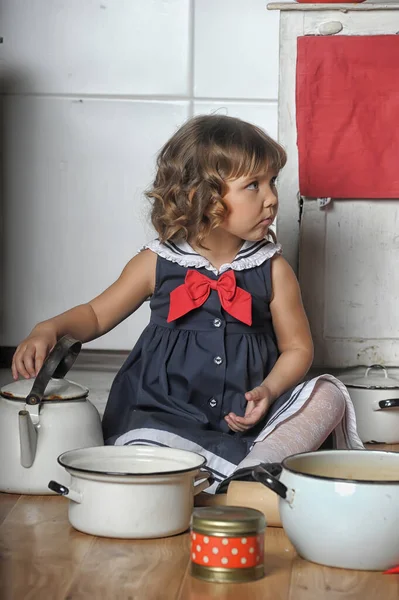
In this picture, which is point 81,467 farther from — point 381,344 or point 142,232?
point 142,232

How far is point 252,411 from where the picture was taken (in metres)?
1.48

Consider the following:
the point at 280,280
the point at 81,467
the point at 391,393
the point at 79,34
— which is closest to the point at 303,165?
the point at 280,280

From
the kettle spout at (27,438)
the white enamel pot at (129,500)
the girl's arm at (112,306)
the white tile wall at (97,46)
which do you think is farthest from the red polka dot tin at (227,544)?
the white tile wall at (97,46)

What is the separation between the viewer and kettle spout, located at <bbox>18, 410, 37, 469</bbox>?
1313mm

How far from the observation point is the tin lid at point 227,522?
0.97m

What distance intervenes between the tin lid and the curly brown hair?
26.3 inches

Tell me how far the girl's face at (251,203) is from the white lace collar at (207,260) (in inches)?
2.3

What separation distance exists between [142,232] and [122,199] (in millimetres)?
94

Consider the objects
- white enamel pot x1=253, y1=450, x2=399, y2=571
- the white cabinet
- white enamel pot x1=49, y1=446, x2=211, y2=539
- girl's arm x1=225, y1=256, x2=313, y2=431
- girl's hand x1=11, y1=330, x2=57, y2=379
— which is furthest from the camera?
the white cabinet

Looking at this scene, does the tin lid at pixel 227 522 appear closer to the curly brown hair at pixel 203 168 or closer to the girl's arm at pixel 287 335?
the girl's arm at pixel 287 335

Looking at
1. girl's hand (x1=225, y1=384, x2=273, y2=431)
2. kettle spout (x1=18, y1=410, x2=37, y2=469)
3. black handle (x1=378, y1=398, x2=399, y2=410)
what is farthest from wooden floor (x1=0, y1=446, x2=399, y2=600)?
black handle (x1=378, y1=398, x2=399, y2=410)

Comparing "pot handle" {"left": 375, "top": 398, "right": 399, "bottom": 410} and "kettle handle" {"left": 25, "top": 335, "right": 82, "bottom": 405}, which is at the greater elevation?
"kettle handle" {"left": 25, "top": 335, "right": 82, "bottom": 405}

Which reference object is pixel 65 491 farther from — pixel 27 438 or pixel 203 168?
pixel 203 168

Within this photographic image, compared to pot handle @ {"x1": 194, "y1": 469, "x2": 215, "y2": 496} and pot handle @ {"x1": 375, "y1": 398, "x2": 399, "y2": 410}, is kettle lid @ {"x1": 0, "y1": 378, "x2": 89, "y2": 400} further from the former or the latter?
pot handle @ {"x1": 375, "y1": 398, "x2": 399, "y2": 410}
